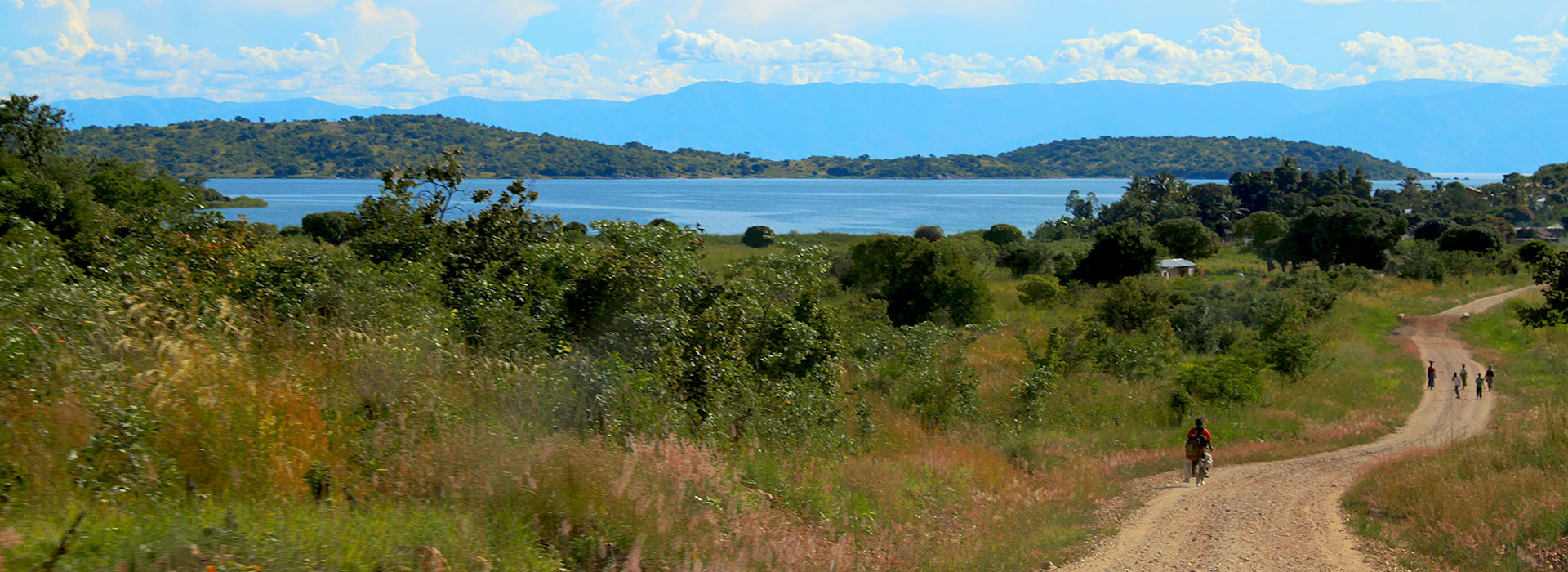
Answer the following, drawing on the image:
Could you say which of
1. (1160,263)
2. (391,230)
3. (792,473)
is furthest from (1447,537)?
(1160,263)

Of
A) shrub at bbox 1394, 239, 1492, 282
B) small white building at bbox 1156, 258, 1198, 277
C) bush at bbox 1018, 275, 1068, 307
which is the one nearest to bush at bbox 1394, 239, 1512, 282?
shrub at bbox 1394, 239, 1492, 282

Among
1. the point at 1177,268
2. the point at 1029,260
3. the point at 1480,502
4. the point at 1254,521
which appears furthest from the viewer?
the point at 1029,260

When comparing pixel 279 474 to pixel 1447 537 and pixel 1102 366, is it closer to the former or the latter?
pixel 1447 537

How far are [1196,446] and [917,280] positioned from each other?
2552 cm

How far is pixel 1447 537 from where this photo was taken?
384 inches

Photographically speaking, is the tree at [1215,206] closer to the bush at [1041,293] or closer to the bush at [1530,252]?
the bush at [1530,252]

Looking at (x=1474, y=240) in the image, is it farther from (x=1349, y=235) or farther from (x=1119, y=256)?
(x=1119, y=256)

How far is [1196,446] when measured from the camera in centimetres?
1396

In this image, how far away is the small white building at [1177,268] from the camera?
54625 millimetres

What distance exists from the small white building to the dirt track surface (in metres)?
36.4

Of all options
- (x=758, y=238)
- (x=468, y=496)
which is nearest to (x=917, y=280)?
(x=758, y=238)

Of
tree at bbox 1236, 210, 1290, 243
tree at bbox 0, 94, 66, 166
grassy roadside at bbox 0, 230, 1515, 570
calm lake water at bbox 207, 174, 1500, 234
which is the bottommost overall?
calm lake water at bbox 207, 174, 1500, 234

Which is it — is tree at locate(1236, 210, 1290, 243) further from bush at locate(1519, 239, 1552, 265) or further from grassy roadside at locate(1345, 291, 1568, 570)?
grassy roadside at locate(1345, 291, 1568, 570)

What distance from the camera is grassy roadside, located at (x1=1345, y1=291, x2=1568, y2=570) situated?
8.96 m
